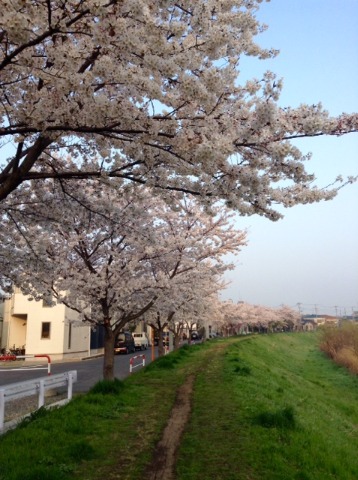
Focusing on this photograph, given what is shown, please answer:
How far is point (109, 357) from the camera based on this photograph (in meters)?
13.7

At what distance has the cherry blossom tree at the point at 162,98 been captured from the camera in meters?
4.60

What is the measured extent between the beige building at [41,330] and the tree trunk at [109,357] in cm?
2242

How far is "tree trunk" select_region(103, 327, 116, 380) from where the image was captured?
13.6 metres

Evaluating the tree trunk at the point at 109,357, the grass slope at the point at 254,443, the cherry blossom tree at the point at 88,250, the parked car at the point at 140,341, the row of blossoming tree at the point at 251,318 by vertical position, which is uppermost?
the row of blossoming tree at the point at 251,318

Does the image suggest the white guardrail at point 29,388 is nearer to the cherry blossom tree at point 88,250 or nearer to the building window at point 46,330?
the cherry blossom tree at point 88,250

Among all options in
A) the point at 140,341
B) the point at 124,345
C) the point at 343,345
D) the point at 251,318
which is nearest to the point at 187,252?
A: the point at 343,345

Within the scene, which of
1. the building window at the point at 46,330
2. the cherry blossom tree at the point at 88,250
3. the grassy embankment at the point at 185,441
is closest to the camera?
the grassy embankment at the point at 185,441

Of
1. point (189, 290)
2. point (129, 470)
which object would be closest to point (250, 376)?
point (189, 290)

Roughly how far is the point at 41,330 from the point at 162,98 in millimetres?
35209

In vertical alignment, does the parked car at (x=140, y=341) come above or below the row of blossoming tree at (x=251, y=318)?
below

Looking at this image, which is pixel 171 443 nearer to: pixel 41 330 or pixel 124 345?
pixel 41 330

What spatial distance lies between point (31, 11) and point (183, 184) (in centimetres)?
302

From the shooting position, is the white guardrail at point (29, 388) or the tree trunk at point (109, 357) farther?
the tree trunk at point (109, 357)

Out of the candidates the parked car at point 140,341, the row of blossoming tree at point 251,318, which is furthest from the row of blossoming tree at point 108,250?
the row of blossoming tree at point 251,318
